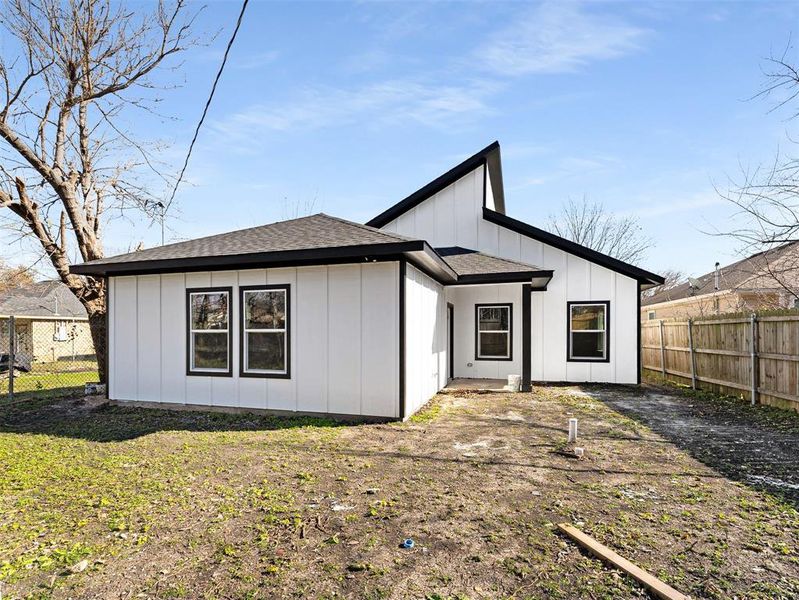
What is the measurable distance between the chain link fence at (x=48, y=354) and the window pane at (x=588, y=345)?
41.9 feet

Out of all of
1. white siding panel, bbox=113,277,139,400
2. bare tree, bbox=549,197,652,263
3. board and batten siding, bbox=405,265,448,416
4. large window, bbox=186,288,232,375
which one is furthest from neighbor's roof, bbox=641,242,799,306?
white siding panel, bbox=113,277,139,400

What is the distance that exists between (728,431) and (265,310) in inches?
287

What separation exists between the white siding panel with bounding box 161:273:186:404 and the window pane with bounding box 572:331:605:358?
8961 mm

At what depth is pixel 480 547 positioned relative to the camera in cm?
313

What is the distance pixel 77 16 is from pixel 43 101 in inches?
97.9

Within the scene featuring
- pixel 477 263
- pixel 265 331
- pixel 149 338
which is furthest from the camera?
pixel 477 263

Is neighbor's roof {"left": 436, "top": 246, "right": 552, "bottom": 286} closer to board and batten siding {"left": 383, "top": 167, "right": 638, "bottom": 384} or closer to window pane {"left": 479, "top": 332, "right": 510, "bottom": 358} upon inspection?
board and batten siding {"left": 383, "top": 167, "right": 638, "bottom": 384}

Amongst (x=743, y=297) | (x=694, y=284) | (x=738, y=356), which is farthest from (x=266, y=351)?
(x=694, y=284)

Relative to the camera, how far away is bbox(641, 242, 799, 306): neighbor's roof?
12511 millimetres

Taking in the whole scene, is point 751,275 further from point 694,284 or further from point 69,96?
point 69,96

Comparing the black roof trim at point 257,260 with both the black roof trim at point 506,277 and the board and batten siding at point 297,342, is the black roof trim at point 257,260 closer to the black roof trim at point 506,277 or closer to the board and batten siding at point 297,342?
the board and batten siding at point 297,342

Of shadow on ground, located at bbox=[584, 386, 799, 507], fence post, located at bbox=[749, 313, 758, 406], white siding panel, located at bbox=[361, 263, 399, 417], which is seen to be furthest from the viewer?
fence post, located at bbox=[749, 313, 758, 406]

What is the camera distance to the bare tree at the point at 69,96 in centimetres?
1120

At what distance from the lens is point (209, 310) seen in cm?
795
